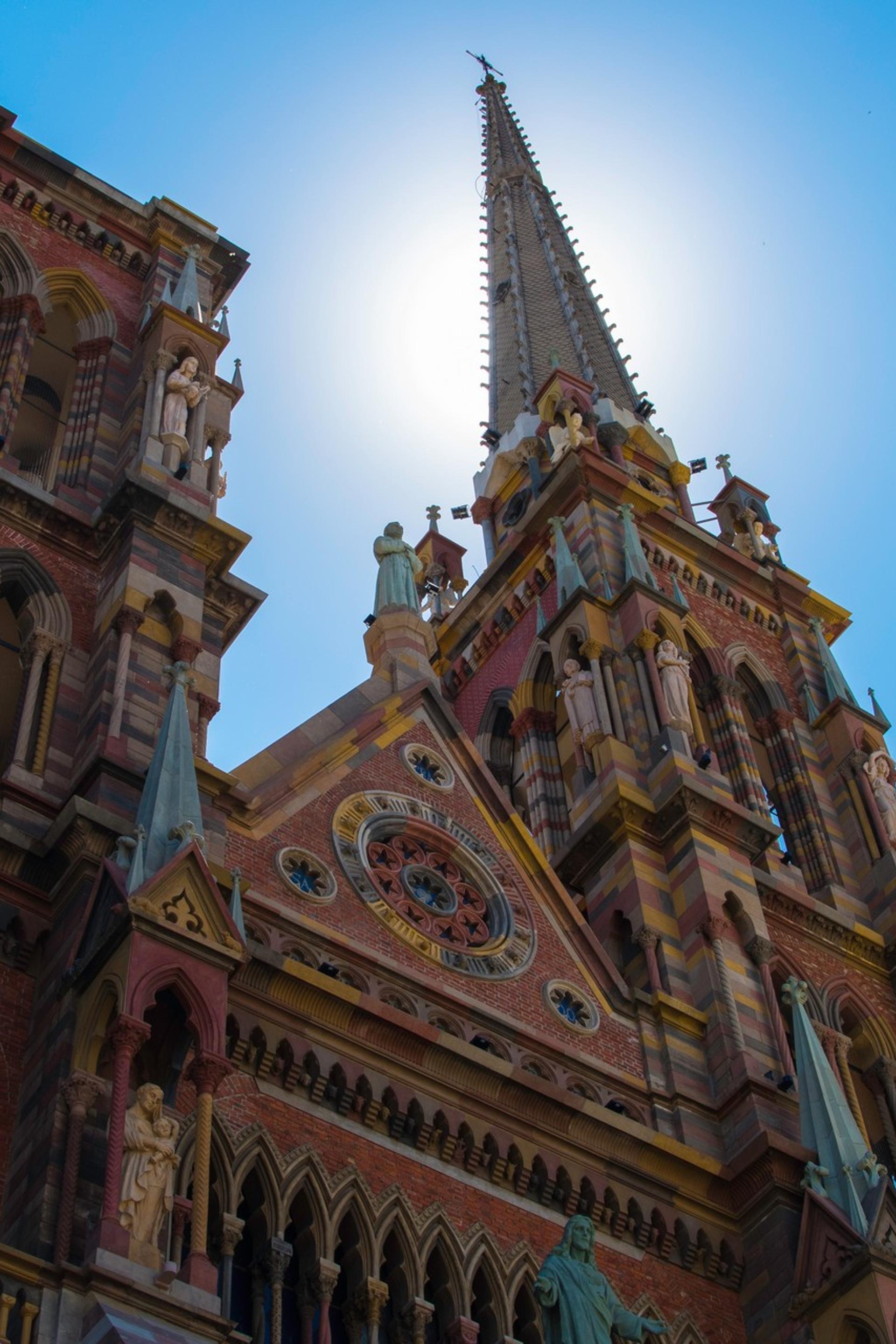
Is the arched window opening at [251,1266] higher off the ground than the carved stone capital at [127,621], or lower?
lower

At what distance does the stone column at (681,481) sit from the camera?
127 feet

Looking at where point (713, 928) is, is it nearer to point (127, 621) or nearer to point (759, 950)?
point (759, 950)

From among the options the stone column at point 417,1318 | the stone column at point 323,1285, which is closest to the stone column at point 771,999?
the stone column at point 417,1318

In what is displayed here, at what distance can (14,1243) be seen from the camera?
47.4ft

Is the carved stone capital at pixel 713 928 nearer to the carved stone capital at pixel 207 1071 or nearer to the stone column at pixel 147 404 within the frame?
the stone column at pixel 147 404

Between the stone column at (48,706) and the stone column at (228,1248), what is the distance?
5.10 metres

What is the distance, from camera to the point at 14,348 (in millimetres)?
25203

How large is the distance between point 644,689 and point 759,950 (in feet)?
16.6

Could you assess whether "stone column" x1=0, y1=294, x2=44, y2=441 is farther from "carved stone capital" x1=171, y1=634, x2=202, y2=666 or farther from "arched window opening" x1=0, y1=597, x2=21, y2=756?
"carved stone capital" x1=171, y1=634, x2=202, y2=666

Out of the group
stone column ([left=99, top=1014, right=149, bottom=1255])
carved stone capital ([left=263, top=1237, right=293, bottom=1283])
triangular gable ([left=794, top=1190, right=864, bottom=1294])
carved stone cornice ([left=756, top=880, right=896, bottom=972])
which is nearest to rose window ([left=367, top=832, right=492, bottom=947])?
triangular gable ([left=794, top=1190, right=864, bottom=1294])

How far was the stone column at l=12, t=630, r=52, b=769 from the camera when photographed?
1942 centimetres

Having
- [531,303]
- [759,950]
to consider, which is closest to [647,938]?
[759,950]

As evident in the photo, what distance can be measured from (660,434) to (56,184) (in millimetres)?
15829

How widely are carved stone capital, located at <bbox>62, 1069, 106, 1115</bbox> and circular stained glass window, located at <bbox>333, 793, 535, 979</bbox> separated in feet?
20.8
